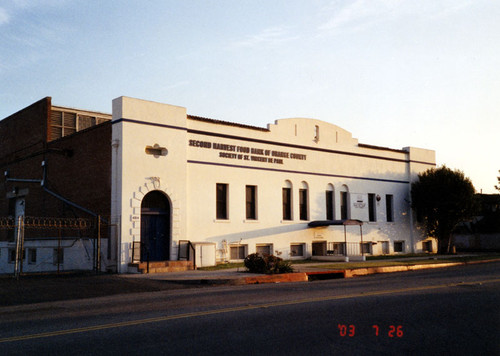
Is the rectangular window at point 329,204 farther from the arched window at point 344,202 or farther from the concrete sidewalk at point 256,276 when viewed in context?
the concrete sidewalk at point 256,276

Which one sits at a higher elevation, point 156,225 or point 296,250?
point 156,225

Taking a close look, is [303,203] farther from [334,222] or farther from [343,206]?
[343,206]

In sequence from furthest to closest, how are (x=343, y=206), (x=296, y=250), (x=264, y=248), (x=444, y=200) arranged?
1. (x=444, y=200)
2. (x=343, y=206)
3. (x=296, y=250)
4. (x=264, y=248)

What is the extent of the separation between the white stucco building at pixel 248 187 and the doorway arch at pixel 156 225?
47 millimetres

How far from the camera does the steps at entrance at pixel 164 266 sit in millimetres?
21391

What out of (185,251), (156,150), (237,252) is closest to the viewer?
(156,150)

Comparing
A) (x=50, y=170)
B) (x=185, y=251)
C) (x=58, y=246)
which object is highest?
(x=50, y=170)

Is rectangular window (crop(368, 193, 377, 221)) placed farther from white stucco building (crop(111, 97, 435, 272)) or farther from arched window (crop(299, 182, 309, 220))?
arched window (crop(299, 182, 309, 220))

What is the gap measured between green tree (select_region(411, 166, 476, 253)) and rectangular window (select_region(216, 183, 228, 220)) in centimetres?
1603

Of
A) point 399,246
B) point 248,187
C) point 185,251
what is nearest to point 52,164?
point 185,251

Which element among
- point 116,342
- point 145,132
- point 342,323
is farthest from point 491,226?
point 116,342

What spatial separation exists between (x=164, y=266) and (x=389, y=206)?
1948 centimetres

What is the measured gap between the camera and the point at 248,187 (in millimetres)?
28016

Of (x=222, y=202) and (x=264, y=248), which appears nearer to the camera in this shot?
(x=222, y=202)
